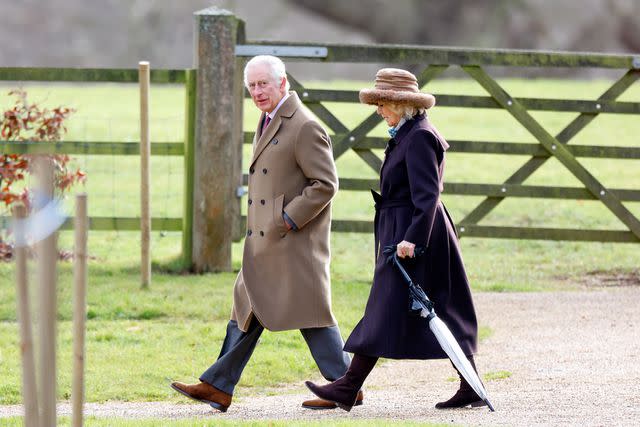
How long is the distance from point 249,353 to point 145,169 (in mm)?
3203

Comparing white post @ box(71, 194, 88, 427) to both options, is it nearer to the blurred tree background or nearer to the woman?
Answer: the woman

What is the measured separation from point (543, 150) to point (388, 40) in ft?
102

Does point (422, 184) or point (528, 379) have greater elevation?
point (422, 184)

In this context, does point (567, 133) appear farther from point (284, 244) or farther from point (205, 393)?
point (205, 393)

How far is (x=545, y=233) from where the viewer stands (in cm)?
1050

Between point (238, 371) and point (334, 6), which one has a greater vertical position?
point (334, 6)

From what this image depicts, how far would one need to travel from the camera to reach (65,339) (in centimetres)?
825

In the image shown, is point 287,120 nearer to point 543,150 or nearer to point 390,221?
point 390,221

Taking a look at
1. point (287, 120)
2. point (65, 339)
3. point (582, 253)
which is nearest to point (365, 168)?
point (582, 253)

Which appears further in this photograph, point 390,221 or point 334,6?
point 334,6

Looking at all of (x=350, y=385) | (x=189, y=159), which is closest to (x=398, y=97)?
(x=350, y=385)

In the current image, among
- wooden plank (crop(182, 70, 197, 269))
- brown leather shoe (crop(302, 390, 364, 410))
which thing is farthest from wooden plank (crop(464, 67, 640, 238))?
brown leather shoe (crop(302, 390, 364, 410))

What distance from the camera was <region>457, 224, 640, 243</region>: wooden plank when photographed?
10422mm

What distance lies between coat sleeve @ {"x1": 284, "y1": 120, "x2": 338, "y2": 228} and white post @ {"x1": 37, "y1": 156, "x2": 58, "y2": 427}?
2.46 meters
